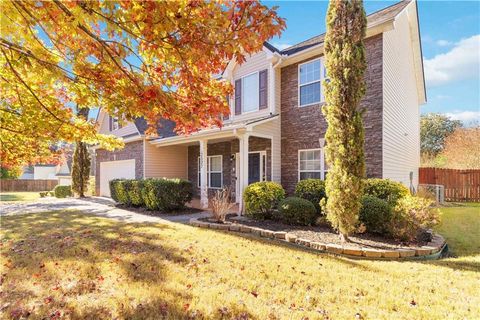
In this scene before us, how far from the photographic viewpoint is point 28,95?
532cm

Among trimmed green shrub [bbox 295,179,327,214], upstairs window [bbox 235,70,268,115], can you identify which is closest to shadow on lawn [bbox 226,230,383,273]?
trimmed green shrub [bbox 295,179,327,214]

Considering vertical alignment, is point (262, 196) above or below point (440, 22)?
below

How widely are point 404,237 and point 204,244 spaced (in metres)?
4.75

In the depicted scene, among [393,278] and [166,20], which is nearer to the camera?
[166,20]

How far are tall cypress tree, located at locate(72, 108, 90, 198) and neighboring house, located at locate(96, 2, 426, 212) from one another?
6.67 metres

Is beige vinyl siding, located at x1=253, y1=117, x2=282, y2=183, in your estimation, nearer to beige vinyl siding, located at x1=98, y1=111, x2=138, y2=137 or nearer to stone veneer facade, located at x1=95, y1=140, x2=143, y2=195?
stone veneer facade, located at x1=95, y1=140, x2=143, y2=195

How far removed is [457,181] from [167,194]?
17.8 m

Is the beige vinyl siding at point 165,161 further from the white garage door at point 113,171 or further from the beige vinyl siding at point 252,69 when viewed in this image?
the beige vinyl siding at point 252,69

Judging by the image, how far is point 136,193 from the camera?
475 inches

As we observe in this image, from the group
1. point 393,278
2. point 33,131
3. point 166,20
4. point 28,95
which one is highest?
point 166,20

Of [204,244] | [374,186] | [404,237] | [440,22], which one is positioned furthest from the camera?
[440,22]

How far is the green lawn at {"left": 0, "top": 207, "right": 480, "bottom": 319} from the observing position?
10.8 feet

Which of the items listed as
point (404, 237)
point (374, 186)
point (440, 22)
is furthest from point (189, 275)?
point (440, 22)

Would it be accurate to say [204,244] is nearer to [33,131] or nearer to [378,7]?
[33,131]
